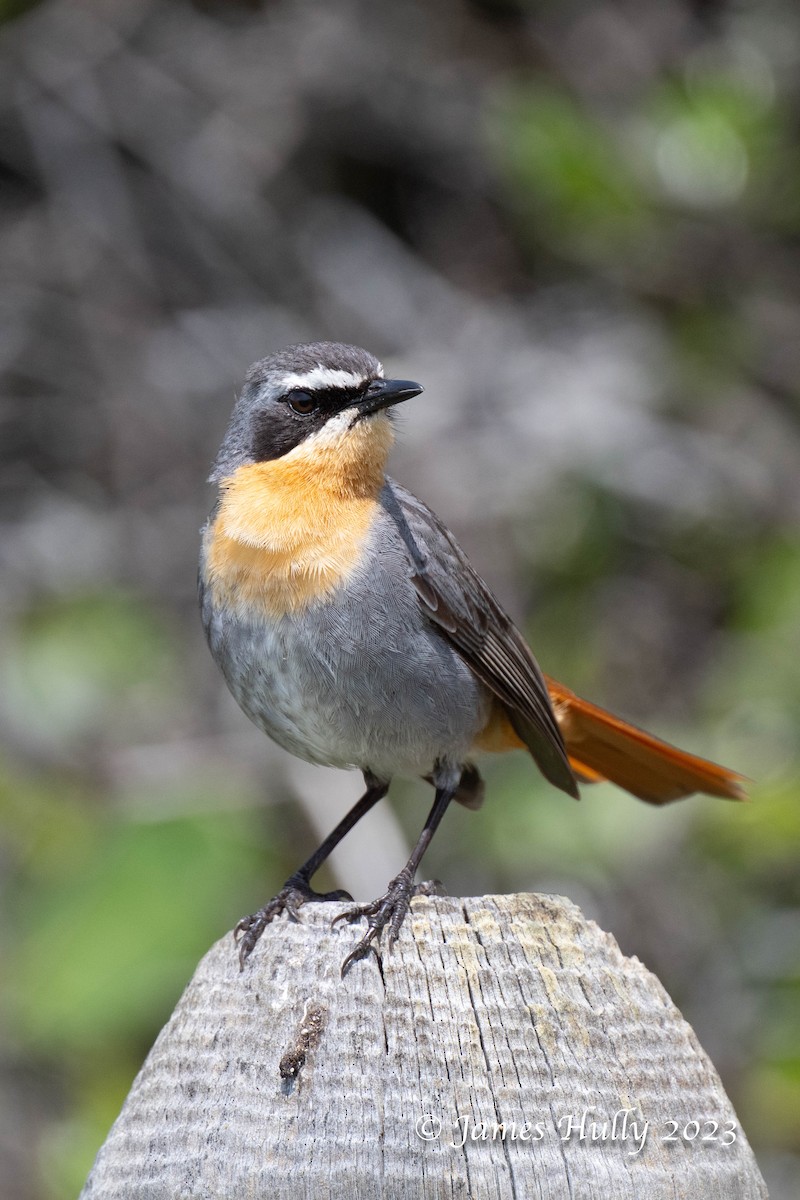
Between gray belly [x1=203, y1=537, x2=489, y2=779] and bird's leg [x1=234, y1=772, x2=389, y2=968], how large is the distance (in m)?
0.37

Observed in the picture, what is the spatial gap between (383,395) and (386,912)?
1.81m

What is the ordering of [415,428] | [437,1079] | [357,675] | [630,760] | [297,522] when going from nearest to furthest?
[437,1079]
[357,675]
[297,522]
[630,760]
[415,428]

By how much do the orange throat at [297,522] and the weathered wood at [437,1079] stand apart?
4.62 ft

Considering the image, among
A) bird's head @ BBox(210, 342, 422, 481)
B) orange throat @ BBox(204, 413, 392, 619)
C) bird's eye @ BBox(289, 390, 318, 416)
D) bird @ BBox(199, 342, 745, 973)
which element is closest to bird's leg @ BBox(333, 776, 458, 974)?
bird @ BBox(199, 342, 745, 973)

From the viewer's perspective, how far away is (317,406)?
13.7ft

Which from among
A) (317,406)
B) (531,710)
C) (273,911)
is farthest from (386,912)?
(317,406)

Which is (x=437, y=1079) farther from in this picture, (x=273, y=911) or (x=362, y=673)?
(x=362, y=673)

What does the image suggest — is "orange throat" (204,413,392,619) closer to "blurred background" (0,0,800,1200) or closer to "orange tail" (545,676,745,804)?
"orange tail" (545,676,745,804)

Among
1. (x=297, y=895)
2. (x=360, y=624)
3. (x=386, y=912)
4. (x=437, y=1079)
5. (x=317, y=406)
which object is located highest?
(x=317, y=406)

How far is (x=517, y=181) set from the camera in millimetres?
6645

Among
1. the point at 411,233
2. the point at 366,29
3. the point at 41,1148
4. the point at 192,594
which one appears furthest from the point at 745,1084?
the point at 366,29

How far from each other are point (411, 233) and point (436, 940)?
5986mm

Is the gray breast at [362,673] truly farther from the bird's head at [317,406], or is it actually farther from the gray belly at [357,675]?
the bird's head at [317,406]

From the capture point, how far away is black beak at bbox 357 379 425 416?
4055 mm
